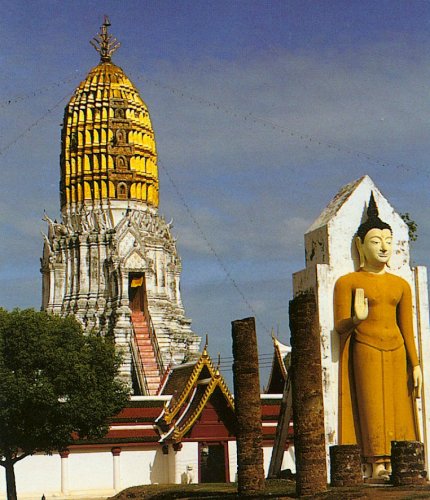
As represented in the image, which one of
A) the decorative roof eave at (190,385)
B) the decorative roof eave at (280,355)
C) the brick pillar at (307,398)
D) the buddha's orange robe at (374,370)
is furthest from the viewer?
the decorative roof eave at (280,355)

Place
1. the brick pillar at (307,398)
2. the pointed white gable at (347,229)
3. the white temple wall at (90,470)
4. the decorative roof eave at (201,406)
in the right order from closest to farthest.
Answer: the brick pillar at (307,398), the pointed white gable at (347,229), the decorative roof eave at (201,406), the white temple wall at (90,470)

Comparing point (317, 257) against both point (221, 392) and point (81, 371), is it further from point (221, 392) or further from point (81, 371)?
point (221, 392)

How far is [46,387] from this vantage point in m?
36.9

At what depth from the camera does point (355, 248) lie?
25.0 metres

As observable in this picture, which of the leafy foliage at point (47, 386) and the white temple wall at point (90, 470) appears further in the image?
the white temple wall at point (90, 470)

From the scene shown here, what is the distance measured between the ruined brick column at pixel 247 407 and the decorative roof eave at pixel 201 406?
17987 millimetres

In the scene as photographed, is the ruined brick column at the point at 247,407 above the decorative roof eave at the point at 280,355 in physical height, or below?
below

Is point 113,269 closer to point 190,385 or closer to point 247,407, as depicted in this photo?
point 190,385

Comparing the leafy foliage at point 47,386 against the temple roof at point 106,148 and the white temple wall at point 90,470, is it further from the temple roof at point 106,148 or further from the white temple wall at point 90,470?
the temple roof at point 106,148

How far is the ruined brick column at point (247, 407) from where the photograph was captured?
81.6 feet

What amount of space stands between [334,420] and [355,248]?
3800 millimetres

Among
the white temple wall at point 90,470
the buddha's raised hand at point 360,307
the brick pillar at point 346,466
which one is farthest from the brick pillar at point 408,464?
the white temple wall at point 90,470

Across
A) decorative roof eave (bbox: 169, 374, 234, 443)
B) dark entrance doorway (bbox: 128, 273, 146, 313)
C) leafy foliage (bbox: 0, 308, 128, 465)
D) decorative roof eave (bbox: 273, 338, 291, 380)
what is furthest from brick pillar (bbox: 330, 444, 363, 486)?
dark entrance doorway (bbox: 128, 273, 146, 313)

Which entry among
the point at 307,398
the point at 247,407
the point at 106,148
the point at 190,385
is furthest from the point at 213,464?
the point at 106,148
